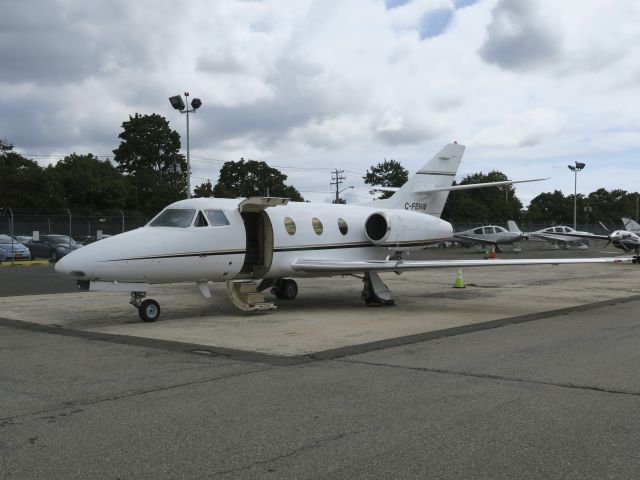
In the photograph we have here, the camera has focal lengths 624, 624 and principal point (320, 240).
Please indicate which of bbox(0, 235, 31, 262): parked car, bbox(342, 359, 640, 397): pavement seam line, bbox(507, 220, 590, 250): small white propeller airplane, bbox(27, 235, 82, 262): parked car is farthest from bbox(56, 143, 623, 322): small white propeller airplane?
bbox(507, 220, 590, 250): small white propeller airplane

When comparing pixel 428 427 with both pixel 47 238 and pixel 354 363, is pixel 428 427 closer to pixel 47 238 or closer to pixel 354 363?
pixel 354 363

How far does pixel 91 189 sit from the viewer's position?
6606 centimetres

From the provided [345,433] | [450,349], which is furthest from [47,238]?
[345,433]

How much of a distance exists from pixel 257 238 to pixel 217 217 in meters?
1.63

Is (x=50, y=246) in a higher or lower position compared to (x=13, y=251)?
higher

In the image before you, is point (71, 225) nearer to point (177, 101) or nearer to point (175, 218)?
point (177, 101)

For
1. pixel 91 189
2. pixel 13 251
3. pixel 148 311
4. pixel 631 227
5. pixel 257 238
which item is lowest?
pixel 148 311

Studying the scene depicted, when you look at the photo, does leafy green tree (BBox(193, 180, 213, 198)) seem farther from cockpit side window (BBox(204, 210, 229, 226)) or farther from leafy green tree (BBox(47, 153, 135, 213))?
cockpit side window (BBox(204, 210, 229, 226))

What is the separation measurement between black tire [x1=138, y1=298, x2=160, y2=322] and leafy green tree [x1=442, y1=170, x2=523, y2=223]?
234 ft

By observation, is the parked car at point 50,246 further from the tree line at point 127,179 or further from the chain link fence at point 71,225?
the tree line at point 127,179

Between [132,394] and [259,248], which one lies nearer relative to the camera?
[132,394]

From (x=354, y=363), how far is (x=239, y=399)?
2.28 m

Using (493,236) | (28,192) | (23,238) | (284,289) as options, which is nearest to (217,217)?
(284,289)

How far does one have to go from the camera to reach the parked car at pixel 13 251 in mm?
32625
